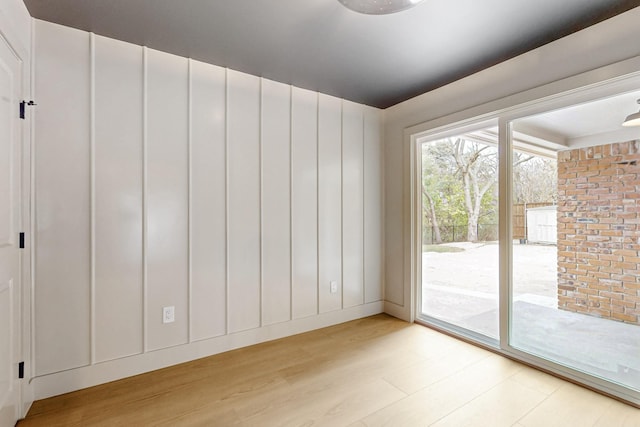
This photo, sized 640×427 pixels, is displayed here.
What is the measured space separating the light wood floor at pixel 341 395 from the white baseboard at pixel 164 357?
61 mm

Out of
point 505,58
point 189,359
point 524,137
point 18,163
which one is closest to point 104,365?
point 189,359

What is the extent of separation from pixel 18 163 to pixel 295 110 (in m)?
2.20

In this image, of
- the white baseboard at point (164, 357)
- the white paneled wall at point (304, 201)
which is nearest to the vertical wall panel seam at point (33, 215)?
the white baseboard at point (164, 357)

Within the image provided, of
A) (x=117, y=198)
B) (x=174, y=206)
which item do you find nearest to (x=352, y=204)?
(x=174, y=206)

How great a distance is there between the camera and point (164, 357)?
2.45 m

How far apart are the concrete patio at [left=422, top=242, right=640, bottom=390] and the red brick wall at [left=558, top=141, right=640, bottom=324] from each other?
10 centimetres

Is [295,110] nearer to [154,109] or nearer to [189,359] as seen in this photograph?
[154,109]

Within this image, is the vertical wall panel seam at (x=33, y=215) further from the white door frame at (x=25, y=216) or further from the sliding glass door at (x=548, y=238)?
the sliding glass door at (x=548, y=238)

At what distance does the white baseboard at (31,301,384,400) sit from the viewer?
2084 mm

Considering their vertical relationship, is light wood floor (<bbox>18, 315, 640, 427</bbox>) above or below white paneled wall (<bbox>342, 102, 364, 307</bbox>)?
below

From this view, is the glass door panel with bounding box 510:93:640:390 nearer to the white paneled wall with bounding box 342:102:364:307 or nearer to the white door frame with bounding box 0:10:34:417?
the white paneled wall with bounding box 342:102:364:307

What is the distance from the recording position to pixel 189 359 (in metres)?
2.55

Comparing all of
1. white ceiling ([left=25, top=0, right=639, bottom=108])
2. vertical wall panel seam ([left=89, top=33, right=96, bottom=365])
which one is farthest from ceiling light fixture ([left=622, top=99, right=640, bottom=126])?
vertical wall panel seam ([left=89, top=33, right=96, bottom=365])

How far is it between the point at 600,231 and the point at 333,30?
7.99 feet
